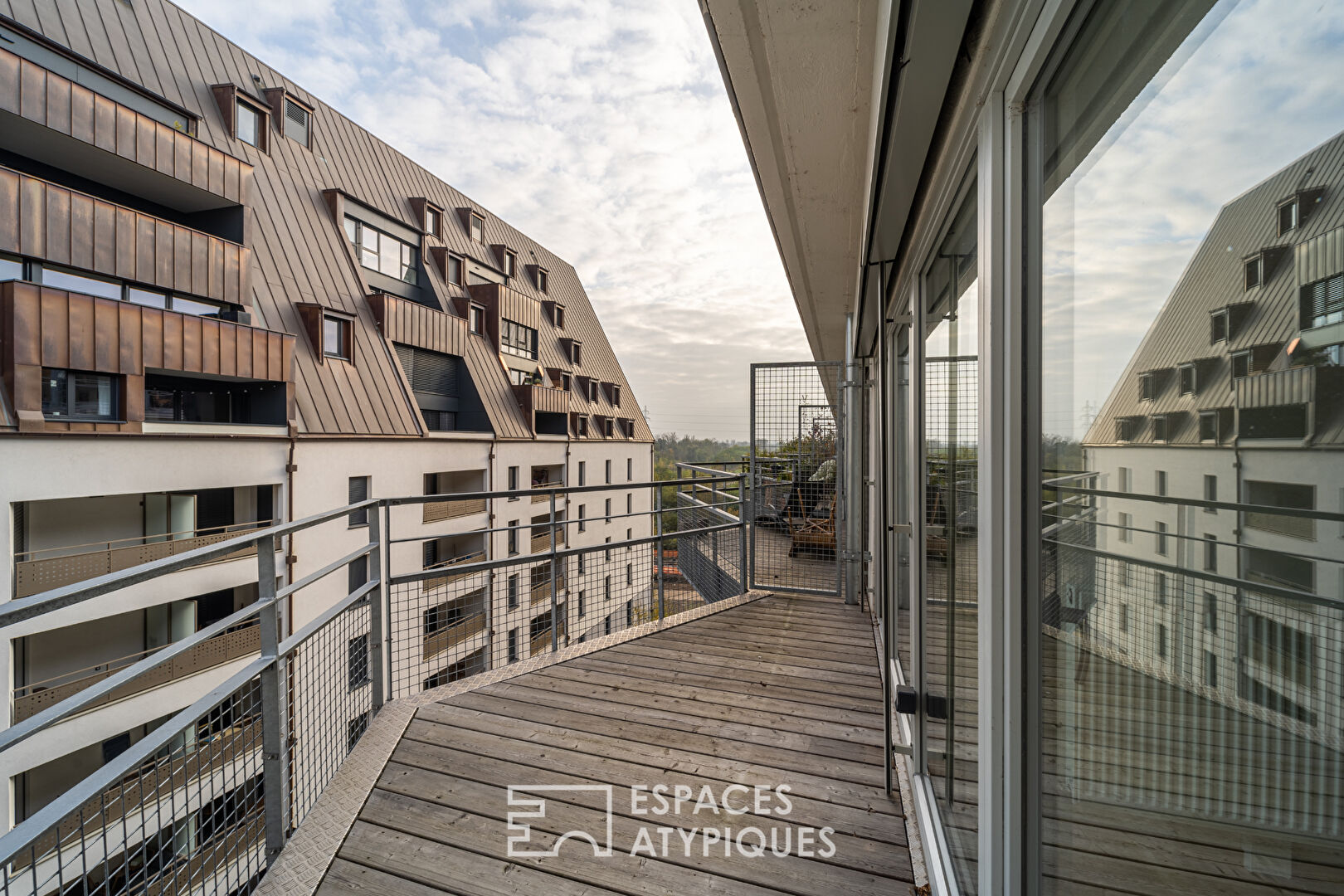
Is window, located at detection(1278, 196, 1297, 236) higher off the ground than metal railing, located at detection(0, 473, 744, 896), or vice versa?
window, located at detection(1278, 196, 1297, 236)

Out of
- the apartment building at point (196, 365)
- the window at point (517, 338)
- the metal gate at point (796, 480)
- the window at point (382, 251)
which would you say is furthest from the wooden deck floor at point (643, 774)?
the window at point (517, 338)

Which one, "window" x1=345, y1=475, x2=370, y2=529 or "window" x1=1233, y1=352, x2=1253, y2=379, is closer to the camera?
"window" x1=1233, y1=352, x2=1253, y2=379

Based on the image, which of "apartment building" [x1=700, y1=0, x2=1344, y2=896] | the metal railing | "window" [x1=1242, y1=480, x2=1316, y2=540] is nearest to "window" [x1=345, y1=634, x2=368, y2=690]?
the metal railing

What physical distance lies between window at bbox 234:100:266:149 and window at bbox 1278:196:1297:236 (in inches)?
449

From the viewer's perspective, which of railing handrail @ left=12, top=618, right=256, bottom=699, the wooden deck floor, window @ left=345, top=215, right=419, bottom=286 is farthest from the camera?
window @ left=345, top=215, right=419, bottom=286

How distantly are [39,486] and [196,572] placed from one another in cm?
164

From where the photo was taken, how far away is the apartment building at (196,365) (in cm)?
533

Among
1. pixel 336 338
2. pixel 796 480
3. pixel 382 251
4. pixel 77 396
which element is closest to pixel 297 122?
pixel 382 251

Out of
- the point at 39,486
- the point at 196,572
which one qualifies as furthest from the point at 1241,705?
the point at 196,572

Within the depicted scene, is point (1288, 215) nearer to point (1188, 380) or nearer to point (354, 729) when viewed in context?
point (1188, 380)

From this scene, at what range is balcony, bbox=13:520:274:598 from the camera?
5070 millimetres

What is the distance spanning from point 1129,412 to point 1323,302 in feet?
0.70

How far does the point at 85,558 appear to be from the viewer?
18.1 feet

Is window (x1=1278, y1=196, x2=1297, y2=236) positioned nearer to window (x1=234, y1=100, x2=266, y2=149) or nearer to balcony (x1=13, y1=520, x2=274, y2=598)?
balcony (x1=13, y1=520, x2=274, y2=598)
